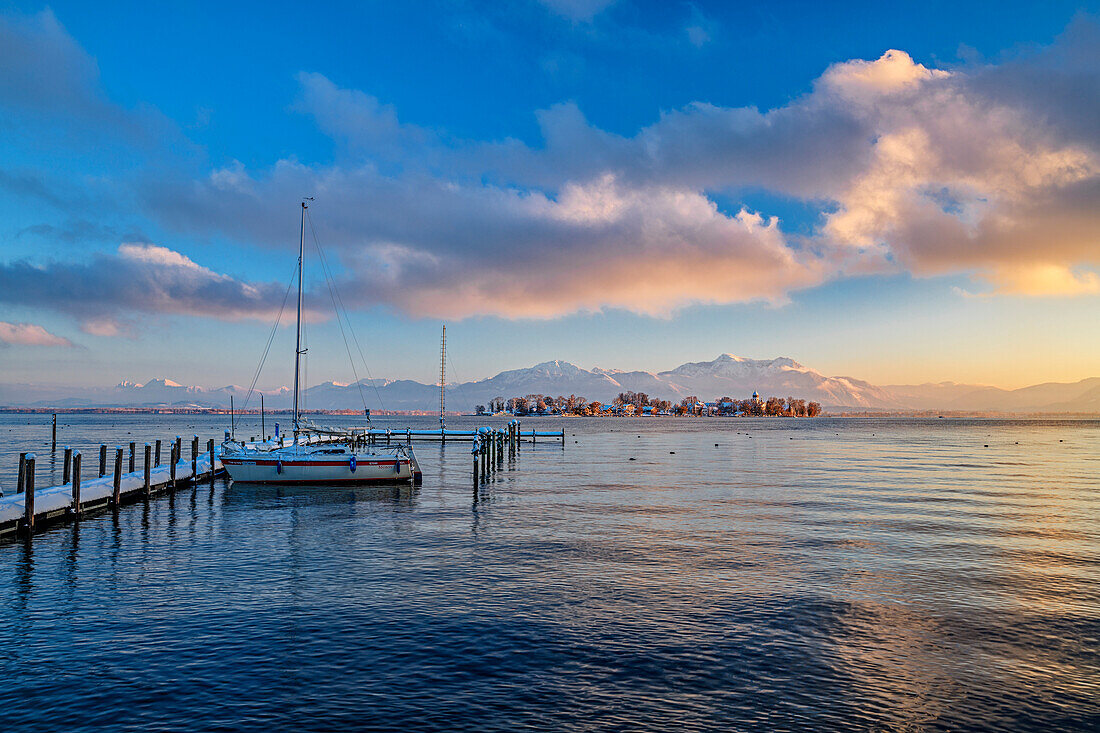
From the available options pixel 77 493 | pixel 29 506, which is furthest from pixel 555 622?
pixel 77 493

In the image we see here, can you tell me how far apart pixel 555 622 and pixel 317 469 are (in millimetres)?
33376

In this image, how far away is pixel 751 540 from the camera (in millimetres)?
26828

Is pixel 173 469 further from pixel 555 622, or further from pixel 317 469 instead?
pixel 555 622

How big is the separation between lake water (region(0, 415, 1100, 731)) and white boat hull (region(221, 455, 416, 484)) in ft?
39.1

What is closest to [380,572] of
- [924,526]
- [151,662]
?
[151,662]

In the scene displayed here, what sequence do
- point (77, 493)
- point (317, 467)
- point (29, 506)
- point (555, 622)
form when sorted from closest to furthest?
point (555, 622) → point (29, 506) → point (77, 493) → point (317, 467)

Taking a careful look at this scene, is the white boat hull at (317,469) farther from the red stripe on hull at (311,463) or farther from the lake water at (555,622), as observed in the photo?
the lake water at (555,622)

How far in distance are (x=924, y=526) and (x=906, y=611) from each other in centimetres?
1467

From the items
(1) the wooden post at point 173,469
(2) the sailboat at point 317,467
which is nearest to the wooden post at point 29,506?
(1) the wooden post at point 173,469

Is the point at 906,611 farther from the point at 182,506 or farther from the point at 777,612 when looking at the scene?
the point at 182,506

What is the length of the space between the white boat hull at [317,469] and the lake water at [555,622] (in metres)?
11.9

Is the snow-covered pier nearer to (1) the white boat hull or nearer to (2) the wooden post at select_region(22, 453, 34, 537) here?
(2) the wooden post at select_region(22, 453, 34, 537)

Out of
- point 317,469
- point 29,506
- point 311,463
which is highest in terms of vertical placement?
point 311,463

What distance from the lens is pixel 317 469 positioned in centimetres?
4619
